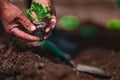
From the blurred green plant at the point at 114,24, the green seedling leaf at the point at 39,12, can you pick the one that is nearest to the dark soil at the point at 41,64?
the green seedling leaf at the point at 39,12

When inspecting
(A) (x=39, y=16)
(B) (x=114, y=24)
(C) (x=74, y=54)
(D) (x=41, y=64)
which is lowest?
(C) (x=74, y=54)

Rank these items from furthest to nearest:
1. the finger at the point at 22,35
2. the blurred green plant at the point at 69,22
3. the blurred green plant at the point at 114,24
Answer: the blurred green plant at the point at 69,22, the blurred green plant at the point at 114,24, the finger at the point at 22,35

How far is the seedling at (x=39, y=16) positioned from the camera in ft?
9.40

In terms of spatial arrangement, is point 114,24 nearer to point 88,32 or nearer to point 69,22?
point 88,32

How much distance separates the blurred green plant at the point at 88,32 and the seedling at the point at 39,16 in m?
2.54

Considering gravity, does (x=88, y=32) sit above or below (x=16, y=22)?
below

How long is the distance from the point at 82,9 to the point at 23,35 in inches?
130

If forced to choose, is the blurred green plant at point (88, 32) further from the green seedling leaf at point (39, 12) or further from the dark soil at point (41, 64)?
the green seedling leaf at point (39, 12)

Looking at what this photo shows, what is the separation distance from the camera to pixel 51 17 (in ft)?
9.57

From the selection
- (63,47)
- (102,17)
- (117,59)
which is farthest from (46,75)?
(102,17)

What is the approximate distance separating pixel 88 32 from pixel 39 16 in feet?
8.51

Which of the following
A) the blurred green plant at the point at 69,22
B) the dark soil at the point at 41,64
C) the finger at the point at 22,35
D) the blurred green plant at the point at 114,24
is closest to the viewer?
the dark soil at the point at 41,64

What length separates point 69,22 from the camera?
18.4 feet

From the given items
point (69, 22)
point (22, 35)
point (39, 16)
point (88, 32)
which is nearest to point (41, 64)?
point (22, 35)
